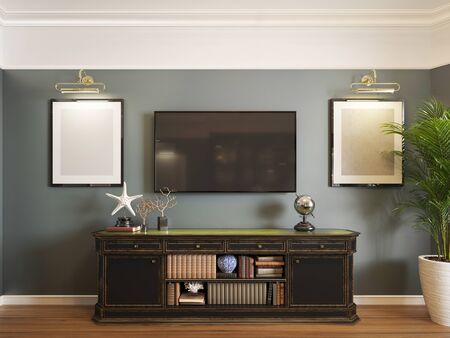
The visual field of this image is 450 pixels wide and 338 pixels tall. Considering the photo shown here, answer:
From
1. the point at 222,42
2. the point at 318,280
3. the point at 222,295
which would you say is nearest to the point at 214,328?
the point at 222,295

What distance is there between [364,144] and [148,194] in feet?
7.64

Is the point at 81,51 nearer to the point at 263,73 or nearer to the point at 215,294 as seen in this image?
the point at 263,73

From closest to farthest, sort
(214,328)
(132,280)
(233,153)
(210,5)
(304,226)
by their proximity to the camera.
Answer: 1. (214,328)
2. (132,280)
3. (304,226)
4. (210,5)
5. (233,153)

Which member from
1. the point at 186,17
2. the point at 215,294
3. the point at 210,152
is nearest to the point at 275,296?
the point at 215,294

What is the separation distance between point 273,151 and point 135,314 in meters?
2.07

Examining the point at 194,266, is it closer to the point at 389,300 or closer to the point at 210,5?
the point at 389,300

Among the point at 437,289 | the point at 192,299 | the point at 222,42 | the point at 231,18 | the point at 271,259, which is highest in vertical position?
the point at 231,18

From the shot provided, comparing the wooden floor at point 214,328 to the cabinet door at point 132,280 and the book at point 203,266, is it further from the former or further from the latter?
the book at point 203,266

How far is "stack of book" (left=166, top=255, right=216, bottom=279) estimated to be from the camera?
3682 mm

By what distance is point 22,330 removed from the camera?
11.3ft

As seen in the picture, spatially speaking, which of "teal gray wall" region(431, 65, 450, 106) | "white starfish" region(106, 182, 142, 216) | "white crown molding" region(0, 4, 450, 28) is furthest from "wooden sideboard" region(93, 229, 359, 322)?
"white crown molding" region(0, 4, 450, 28)

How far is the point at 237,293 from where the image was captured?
12.1ft

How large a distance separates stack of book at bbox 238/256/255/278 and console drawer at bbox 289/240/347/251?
15.7 inches

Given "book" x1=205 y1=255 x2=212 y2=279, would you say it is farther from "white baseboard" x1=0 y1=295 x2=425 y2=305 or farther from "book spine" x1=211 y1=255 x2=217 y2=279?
"white baseboard" x1=0 y1=295 x2=425 y2=305
